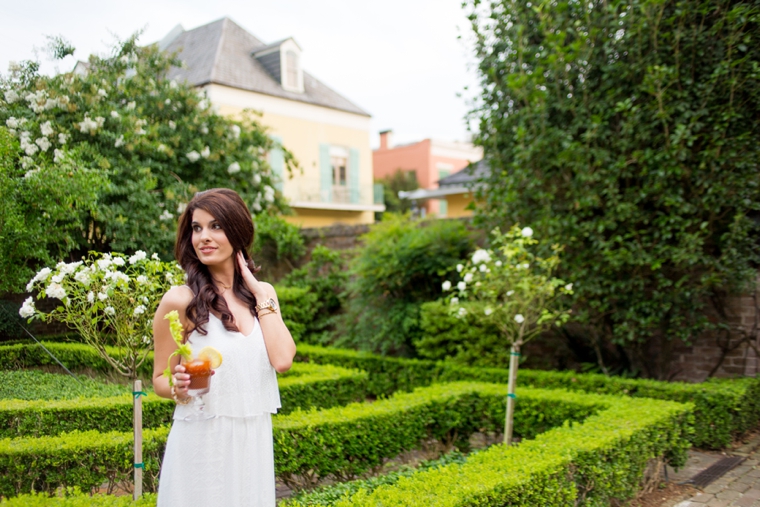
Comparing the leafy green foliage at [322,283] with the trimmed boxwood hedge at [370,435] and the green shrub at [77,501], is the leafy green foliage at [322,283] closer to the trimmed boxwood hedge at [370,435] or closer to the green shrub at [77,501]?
the trimmed boxwood hedge at [370,435]

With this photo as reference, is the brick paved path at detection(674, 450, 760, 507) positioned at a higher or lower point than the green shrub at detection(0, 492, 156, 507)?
lower

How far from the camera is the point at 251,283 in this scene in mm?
2555

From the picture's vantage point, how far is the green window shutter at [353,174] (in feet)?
73.4

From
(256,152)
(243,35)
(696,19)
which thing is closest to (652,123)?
(696,19)

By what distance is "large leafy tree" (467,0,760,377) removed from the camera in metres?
6.56

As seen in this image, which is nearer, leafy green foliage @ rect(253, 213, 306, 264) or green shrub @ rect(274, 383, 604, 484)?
green shrub @ rect(274, 383, 604, 484)

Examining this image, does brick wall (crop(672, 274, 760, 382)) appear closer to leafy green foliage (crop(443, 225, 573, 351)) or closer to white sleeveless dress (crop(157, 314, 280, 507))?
leafy green foliage (crop(443, 225, 573, 351))

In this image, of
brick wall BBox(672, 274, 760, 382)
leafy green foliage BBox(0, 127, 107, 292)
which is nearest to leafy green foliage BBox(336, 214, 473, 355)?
brick wall BBox(672, 274, 760, 382)

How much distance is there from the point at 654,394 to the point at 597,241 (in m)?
1.85

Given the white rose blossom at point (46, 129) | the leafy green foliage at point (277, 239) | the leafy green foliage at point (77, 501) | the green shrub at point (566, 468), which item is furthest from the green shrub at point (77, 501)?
the leafy green foliage at point (277, 239)

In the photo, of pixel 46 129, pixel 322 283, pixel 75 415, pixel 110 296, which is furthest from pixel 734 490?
pixel 322 283

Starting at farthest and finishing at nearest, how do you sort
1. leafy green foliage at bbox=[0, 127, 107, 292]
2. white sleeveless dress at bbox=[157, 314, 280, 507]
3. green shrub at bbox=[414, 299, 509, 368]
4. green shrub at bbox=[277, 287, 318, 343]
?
1. green shrub at bbox=[277, 287, 318, 343]
2. green shrub at bbox=[414, 299, 509, 368]
3. leafy green foliage at bbox=[0, 127, 107, 292]
4. white sleeveless dress at bbox=[157, 314, 280, 507]

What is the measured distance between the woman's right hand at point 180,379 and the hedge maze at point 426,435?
1.38 meters

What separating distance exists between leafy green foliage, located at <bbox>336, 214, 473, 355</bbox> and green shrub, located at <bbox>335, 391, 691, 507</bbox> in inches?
156
